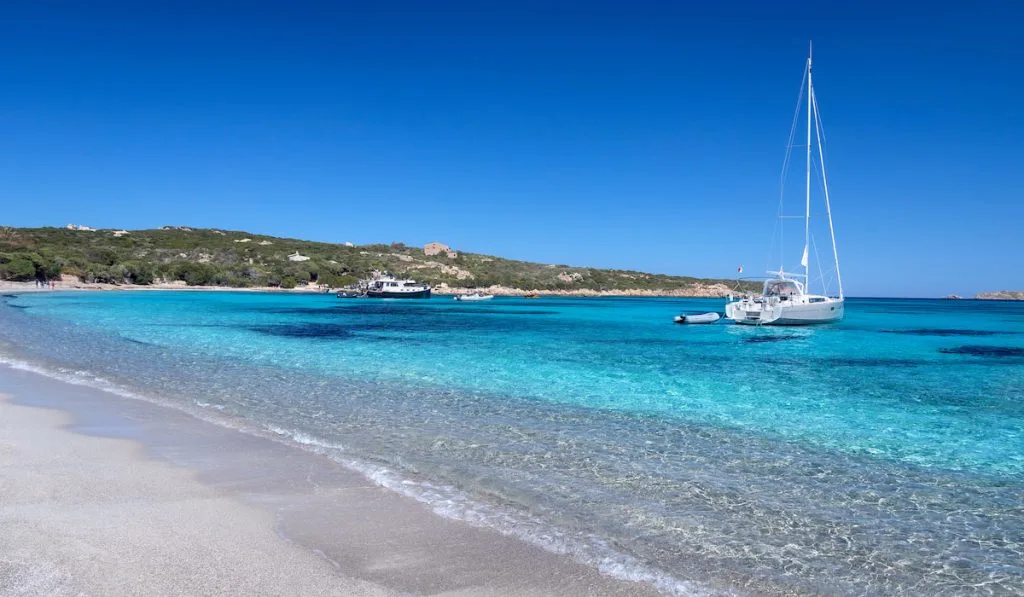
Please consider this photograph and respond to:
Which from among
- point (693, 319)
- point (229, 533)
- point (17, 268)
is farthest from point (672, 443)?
point (17, 268)

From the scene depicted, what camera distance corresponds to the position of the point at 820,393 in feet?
51.1

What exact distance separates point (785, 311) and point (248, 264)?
333 ft

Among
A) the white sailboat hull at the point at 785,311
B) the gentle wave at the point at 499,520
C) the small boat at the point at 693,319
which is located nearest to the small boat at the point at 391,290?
the small boat at the point at 693,319

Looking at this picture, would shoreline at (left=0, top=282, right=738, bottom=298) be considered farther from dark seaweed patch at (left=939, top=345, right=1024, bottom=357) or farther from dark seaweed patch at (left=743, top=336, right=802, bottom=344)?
dark seaweed patch at (left=939, top=345, right=1024, bottom=357)

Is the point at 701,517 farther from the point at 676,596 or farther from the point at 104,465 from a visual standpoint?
the point at 104,465

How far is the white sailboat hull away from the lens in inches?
1597

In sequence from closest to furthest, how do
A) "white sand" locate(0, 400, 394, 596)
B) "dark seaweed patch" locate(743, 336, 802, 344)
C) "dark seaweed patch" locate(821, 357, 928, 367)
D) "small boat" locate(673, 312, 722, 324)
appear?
"white sand" locate(0, 400, 394, 596)
"dark seaweed patch" locate(821, 357, 928, 367)
"dark seaweed patch" locate(743, 336, 802, 344)
"small boat" locate(673, 312, 722, 324)

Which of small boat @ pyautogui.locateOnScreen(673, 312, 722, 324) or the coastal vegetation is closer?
small boat @ pyautogui.locateOnScreen(673, 312, 722, 324)

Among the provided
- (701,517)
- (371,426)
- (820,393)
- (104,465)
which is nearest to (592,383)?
(820,393)

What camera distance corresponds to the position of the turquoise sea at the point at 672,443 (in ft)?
18.4

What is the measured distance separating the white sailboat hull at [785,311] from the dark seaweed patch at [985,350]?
10.1m

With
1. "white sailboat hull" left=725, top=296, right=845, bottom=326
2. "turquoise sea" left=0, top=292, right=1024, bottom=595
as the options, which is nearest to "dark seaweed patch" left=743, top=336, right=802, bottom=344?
"white sailboat hull" left=725, top=296, right=845, bottom=326

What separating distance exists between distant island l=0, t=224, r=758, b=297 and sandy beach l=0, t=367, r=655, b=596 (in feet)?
205

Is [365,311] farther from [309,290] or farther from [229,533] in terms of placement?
[309,290]
